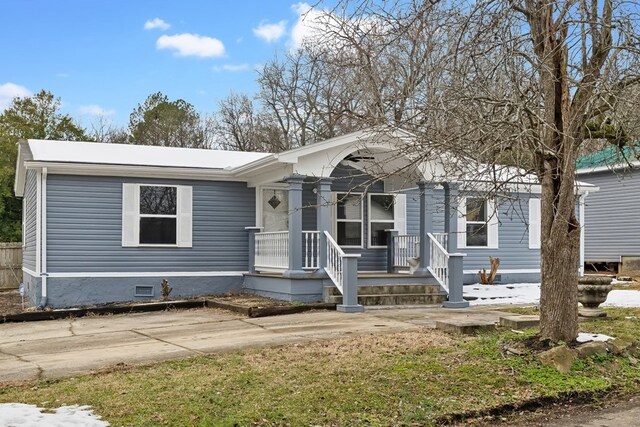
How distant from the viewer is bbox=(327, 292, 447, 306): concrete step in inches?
555

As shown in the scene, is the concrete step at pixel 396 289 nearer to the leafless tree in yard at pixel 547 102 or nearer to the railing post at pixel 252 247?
the railing post at pixel 252 247

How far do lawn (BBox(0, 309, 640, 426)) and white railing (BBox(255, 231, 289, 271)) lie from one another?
224 inches

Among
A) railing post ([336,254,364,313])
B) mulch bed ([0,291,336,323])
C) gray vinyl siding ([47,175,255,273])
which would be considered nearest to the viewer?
mulch bed ([0,291,336,323])

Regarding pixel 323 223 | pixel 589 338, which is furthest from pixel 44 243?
pixel 589 338

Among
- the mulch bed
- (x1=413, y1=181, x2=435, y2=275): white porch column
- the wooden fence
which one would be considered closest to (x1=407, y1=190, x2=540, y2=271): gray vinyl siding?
(x1=413, y1=181, x2=435, y2=275): white porch column

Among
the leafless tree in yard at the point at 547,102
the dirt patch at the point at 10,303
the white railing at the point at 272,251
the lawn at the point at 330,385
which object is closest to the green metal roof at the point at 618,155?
the leafless tree in yard at the point at 547,102

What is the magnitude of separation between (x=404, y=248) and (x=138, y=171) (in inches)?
253

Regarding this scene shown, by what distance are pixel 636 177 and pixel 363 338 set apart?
17.9m

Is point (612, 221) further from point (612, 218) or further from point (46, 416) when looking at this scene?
point (46, 416)

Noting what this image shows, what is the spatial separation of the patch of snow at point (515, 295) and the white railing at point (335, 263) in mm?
3229

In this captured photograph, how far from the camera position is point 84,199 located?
15.1m

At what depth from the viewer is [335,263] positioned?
1407 cm

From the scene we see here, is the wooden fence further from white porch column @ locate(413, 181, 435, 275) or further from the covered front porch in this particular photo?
white porch column @ locate(413, 181, 435, 275)

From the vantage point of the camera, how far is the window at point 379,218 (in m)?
17.2
